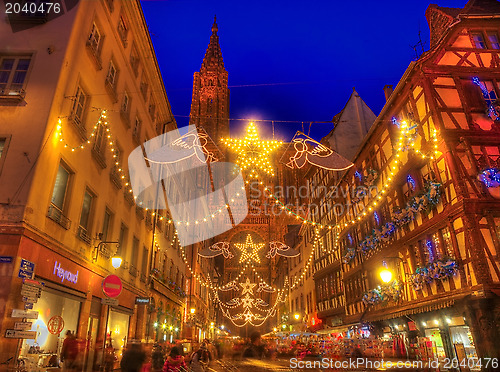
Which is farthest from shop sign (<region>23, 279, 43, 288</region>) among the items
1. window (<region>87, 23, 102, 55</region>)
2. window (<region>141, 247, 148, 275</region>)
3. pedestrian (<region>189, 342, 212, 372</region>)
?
window (<region>141, 247, 148, 275</region>)

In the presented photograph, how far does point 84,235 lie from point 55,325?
3.34 m

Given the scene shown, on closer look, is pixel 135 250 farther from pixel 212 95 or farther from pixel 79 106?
pixel 212 95

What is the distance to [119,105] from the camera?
1605 centimetres

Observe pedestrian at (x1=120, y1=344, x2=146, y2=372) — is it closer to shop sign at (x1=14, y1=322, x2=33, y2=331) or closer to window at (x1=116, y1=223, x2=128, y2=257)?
shop sign at (x1=14, y1=322, x2=33, y2=331)

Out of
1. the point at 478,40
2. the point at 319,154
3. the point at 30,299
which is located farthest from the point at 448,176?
the point at 30,299

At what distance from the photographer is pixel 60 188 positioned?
1101 centimetres

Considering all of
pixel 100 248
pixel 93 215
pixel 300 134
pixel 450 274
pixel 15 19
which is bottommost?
pixel 450 274

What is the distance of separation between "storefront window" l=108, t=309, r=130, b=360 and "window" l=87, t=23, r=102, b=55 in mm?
10147

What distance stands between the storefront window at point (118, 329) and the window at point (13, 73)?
8945 mm

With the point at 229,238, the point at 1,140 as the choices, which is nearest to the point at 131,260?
the point at 1,140

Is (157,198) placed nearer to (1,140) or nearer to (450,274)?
(1,140)

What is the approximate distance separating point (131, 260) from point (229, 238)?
55.7 m

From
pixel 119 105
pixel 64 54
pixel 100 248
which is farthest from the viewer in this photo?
pixel 119 105

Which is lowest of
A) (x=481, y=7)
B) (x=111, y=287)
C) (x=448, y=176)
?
(x=111, y=287)
